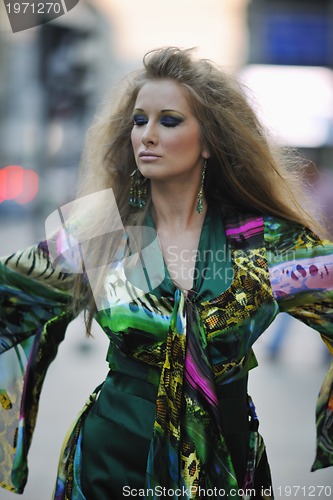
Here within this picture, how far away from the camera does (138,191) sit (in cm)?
262

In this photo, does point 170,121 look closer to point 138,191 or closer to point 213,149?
point 213,149

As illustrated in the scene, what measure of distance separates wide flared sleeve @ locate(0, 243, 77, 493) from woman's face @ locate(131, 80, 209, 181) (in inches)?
17.8

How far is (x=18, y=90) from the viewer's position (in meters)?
22.8

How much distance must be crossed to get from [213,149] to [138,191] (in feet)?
0.94

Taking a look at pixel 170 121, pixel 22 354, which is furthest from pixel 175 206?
pixel 22 354

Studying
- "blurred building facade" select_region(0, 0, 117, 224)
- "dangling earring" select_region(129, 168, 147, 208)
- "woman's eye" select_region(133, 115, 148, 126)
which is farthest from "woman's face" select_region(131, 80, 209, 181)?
"blurred building facade" select_region(0, 0, 117, 224)

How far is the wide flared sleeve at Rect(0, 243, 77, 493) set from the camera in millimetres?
2568

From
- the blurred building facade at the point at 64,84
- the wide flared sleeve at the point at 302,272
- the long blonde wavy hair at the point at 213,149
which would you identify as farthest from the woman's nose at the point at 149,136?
the blurred building facade at the point at 64,84

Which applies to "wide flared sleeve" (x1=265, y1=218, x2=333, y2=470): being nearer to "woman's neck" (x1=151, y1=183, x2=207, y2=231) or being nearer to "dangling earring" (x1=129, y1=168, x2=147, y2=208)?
"woman's neck" (x1=151, y1=183, x2=207, y2=231)

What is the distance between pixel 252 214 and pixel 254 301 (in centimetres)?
35

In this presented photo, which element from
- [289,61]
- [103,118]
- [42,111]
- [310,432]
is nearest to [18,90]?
[289,61]

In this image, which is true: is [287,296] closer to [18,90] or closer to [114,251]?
[114,251]

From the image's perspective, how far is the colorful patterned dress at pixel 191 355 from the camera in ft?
7.47

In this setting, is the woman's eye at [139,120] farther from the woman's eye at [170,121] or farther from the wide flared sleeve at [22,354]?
the wide flared sleeve at [22,354]
